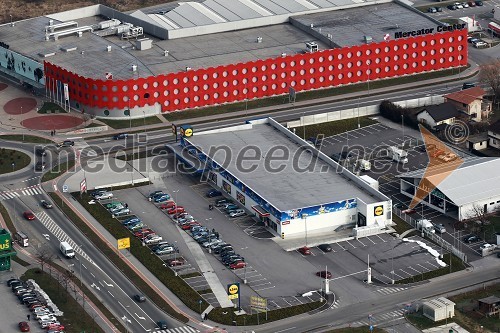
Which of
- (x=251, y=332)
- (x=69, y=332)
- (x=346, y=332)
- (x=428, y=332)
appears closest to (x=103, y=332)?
(x=69, y=332)

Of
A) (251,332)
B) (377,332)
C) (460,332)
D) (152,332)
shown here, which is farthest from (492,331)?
(152,332)

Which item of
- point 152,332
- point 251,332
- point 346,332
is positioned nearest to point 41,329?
point 152,332

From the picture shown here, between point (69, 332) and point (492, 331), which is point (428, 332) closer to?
point (492, 331)

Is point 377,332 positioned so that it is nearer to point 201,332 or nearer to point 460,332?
point 460,332

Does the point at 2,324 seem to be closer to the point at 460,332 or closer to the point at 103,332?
the point at 103,332

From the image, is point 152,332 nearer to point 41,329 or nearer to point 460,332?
point 41,329

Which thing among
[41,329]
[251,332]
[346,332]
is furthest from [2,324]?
[346,332]
